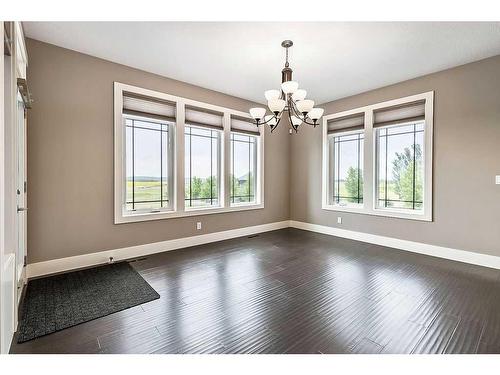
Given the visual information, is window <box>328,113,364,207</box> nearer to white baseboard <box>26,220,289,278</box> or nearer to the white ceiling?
the white ceiling

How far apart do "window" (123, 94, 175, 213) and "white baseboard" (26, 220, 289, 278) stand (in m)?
0.60

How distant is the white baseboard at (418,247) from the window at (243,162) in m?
1.69

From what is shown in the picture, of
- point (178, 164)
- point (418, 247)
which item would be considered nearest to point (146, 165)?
point (178, 164)

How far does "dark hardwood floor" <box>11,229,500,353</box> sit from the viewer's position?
1.75 m

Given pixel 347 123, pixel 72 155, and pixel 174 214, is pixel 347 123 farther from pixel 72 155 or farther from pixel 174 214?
pixel 72 155

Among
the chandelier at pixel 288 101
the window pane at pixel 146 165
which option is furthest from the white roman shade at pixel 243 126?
the chandelier at pixel 288 101

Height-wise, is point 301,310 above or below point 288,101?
below

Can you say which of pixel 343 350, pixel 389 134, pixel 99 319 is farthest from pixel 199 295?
pixel 389 134

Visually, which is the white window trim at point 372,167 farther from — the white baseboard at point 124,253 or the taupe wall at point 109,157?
the white baseboard at point 124,253

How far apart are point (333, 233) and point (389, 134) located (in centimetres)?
223

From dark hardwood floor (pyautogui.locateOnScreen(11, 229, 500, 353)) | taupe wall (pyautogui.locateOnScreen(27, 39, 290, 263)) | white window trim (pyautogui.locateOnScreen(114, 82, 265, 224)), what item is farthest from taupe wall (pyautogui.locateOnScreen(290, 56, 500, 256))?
taupe wall (pyautogui.locateOnScreen(27, 39, 290, 263))

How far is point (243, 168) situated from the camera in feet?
17.3

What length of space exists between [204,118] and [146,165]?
1.37m

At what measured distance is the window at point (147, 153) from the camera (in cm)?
374
